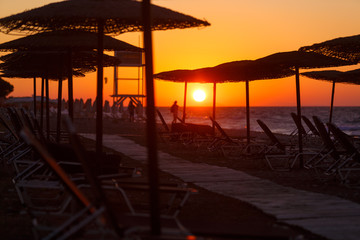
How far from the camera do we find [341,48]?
1038 cm

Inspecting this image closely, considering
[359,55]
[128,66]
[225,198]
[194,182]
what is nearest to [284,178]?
[194,182]

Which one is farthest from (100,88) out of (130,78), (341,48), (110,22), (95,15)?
(130,78)

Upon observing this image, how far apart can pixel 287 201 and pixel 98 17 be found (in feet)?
10.0

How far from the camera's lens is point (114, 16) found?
222 inches

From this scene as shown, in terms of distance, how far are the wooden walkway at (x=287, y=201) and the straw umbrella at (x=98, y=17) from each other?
6.66 ft

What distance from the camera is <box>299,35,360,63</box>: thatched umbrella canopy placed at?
9.53m

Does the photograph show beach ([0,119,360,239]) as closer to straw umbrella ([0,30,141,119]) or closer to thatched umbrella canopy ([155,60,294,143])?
straw umbrella ([0,30,141,119])

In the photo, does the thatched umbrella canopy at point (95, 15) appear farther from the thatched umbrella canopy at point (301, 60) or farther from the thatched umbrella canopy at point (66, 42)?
the thatched umbrella canopy at point (301, 60)

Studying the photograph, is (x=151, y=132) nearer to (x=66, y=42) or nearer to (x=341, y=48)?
(x=66, y=42)

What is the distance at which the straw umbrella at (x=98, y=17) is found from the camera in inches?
222

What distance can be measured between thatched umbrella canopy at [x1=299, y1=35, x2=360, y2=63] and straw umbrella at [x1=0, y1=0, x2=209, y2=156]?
391 cm

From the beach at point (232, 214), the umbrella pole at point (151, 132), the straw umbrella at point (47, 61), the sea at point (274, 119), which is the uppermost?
the straw umbrella at point (47, 61)

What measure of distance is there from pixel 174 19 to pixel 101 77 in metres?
2.01

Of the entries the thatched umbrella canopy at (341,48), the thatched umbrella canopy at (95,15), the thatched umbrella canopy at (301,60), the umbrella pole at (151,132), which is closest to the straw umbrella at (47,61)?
the thatched umbrella canopy at (301,60)
